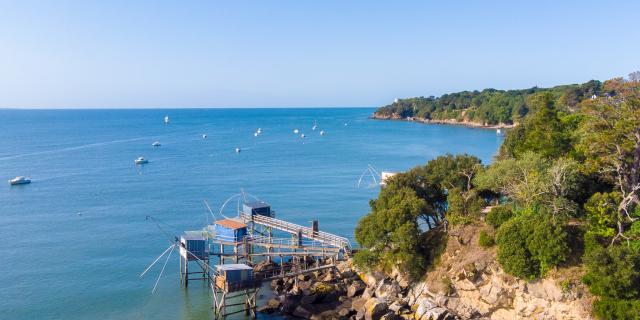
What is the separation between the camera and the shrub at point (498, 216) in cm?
3428

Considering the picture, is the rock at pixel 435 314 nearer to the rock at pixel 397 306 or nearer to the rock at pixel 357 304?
the rock at pixel 397 306

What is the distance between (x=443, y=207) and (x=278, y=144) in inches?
3977

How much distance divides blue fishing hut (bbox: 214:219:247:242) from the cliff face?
15.4 meters

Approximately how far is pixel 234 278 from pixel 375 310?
9.46 m

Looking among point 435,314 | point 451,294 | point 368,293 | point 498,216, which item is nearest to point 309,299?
point 368,293

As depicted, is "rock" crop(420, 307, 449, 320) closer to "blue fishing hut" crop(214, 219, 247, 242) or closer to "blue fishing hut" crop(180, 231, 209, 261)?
"blue fishing hut" crop(180, 231, 209, 261)

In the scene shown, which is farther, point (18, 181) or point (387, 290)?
point (18, 181)

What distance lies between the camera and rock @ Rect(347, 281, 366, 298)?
121 feet

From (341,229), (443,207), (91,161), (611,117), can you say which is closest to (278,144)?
(91,161)

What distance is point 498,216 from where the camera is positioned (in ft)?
113

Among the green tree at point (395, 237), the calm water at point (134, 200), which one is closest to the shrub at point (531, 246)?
the green tree at point (395, 237)

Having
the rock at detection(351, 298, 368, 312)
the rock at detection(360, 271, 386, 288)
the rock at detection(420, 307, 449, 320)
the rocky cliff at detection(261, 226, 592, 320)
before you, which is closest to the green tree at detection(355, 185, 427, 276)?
the rock at detection(360, 271, 386, 288)

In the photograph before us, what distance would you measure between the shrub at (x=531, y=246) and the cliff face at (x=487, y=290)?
871 millimetres

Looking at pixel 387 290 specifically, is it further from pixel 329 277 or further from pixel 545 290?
pixel 545 290
